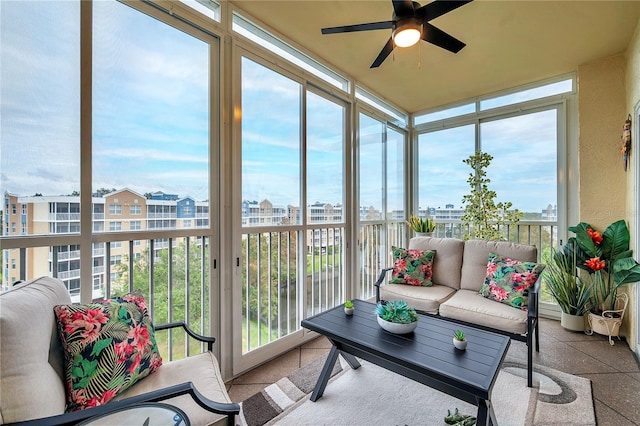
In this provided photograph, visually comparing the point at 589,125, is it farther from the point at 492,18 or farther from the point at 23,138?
the point at 23,138

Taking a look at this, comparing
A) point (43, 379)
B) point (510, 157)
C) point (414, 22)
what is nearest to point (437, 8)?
point (414, 22)

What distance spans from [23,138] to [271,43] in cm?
200

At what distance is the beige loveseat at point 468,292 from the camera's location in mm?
2191

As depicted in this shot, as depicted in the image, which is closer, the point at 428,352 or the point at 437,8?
the point at 428,352

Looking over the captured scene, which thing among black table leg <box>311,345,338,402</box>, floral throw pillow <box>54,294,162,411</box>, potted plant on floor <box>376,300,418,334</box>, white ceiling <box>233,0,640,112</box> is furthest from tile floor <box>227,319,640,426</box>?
white ceiling <box>233,0,640,112</box>

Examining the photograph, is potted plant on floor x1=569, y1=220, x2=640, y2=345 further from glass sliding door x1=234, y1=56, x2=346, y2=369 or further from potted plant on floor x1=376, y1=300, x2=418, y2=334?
glass sliding door x1=234, y1=56, x2=346, y2=369

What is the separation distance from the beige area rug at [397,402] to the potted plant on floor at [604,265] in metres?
1.17

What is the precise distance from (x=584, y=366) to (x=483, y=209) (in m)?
2.01

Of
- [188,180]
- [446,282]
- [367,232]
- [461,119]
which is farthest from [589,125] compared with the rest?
[188,180]

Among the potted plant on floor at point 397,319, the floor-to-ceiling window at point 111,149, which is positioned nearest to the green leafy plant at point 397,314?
the potted plant on floor at point 397,319

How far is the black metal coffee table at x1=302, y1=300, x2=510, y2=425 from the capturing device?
52.2 inches

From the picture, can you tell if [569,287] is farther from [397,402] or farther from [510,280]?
[397,402]

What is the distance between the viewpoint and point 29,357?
100 centimetres

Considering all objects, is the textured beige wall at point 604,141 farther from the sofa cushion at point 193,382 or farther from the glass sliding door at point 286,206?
the sofa cushion at point 193,382
